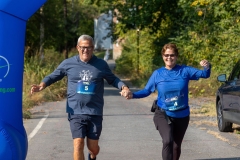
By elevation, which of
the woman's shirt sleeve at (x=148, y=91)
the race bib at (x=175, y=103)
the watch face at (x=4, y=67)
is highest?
the watch face at (x=4, y=67)

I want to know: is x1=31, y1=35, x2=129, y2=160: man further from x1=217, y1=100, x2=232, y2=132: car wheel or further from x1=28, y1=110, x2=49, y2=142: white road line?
x1=217, y1=100, x2=232, y2=132: car wheel

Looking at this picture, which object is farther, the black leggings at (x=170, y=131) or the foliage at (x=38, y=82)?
the foliage at (x=38, y=82)

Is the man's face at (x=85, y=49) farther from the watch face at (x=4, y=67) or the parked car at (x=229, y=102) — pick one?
the parked car at (x=229, y=102)

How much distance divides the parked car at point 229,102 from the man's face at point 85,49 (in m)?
5.08

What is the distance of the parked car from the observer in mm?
11656

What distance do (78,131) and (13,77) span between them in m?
1.52

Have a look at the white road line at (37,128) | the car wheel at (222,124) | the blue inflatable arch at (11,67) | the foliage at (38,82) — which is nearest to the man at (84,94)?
the blue inflatable arch at (11,67)

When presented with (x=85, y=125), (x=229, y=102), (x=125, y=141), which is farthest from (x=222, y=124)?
(x=85, y=125)

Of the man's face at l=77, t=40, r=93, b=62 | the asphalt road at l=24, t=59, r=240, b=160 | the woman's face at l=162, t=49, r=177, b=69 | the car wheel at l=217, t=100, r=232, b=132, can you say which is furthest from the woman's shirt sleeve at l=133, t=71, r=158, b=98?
the car wheel at l=217, t=100, r=232, b=132

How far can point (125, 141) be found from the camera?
11492 mm

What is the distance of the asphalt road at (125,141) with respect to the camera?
980cm

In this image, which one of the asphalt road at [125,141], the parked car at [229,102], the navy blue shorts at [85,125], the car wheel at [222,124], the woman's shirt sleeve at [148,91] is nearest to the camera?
the navy blue shorts at [85,125]

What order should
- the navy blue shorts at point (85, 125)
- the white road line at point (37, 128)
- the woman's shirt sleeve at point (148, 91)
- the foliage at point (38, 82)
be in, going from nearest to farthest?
the navy blue shorts at point (85, 125) < the woman's shirt sleeve at point (148, 91) < the white road line at point (37, 128) < the foliage at point (38, 82)

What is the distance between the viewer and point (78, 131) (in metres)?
7.08
